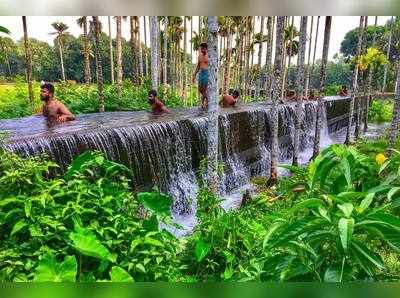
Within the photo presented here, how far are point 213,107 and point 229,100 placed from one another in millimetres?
390

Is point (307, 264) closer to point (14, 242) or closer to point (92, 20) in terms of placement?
point (14, 242)

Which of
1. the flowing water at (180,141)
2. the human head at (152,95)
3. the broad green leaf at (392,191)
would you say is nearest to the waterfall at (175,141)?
the flowing water at (180,141)

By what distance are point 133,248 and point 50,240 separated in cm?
30

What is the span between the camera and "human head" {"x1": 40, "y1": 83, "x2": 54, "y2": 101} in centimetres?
180

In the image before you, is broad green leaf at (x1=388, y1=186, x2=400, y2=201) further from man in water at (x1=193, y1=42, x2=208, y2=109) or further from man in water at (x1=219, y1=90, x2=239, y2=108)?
man in water at (x1=219, y1=90, x2=239, y2=108)

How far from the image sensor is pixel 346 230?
96 cm

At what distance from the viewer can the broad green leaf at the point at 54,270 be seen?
138 cm

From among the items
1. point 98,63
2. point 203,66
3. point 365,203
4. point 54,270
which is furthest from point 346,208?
point 98,63

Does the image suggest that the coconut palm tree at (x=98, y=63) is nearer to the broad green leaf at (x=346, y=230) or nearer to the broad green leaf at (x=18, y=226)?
the broad green leaf at (x=18, y=226)

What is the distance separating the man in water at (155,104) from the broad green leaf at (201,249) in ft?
2.99

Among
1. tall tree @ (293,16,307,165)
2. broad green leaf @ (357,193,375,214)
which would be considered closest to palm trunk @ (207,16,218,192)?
tall tree @ (293,16,307,165)

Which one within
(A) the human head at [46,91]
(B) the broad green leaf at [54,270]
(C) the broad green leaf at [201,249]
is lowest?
(C) the broad green leaf at [201,249]

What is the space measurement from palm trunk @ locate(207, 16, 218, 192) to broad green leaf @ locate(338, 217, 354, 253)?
1.16 meters

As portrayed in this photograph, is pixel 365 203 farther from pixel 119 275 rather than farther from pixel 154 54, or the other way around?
pixel 154 54
